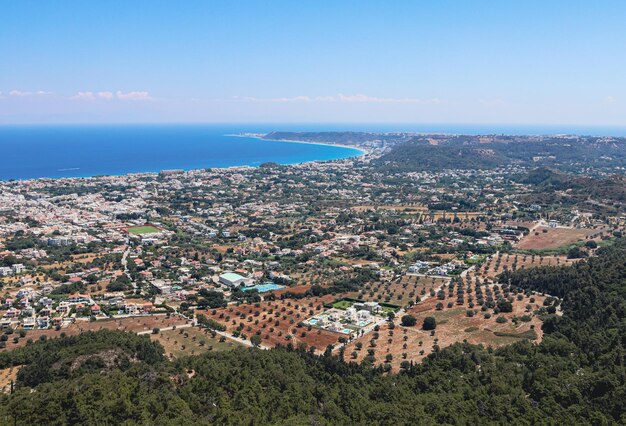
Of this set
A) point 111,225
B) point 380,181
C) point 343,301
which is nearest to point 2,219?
point 111,225

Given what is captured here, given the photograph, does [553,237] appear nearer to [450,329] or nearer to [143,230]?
[450,329]

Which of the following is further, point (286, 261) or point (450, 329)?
point (286, 261)

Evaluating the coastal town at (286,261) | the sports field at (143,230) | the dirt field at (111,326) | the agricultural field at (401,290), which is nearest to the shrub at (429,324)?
the coastal town at (286,261)

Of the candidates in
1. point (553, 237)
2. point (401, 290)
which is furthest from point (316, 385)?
point (553, 237)

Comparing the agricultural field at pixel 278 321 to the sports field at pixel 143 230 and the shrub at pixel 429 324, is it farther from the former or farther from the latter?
the sports field at pixel 143 230

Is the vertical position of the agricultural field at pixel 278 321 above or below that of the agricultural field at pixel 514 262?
below

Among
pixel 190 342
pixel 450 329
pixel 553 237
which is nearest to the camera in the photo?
pixel 190 342

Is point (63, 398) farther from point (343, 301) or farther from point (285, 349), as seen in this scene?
point (343, 301)
